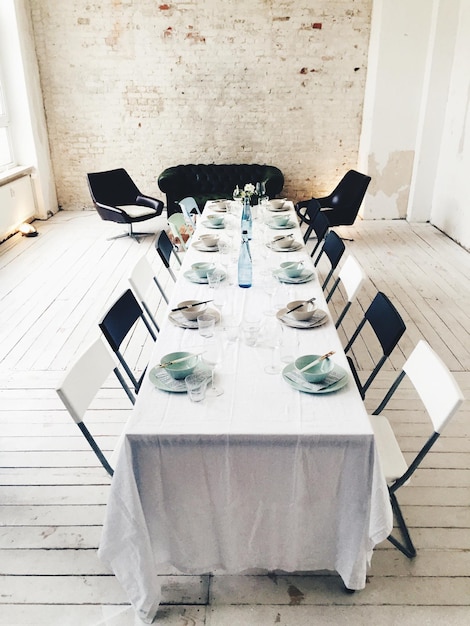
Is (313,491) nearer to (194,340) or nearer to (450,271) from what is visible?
(194,340)

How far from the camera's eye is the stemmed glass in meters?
2.20

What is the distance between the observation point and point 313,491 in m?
2.07

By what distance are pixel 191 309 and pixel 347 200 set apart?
4978 mm

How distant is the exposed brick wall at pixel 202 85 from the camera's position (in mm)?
7496

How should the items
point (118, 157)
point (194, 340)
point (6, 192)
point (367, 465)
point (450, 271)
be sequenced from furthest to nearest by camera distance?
point (118, 157) < point (6, 192) < point (450, 271) < point (194, 340) < point (367, 465)

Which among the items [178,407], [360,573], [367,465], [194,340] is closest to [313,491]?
[367,465]

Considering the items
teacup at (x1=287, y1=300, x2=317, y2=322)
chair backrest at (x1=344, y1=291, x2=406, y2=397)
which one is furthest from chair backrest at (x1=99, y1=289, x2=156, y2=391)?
chair backrest at (x1=344, y1=291, x2=406, y2=397)

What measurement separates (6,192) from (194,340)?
5.64 m

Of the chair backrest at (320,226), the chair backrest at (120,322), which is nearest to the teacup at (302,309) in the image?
the chair backrest at (120,322)

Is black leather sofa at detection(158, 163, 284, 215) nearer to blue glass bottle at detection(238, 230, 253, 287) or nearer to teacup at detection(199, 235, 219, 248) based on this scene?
teacup at detection(199, 235, 219, 248)

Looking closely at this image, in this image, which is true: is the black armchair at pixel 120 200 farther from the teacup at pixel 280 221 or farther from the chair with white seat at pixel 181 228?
the teacup at pixel 280 221

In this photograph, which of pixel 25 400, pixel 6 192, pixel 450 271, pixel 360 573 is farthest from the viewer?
pixel 6 192

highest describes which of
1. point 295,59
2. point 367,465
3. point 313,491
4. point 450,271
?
point 295,59

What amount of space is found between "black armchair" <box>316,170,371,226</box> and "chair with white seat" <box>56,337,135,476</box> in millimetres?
Answer: 5082
